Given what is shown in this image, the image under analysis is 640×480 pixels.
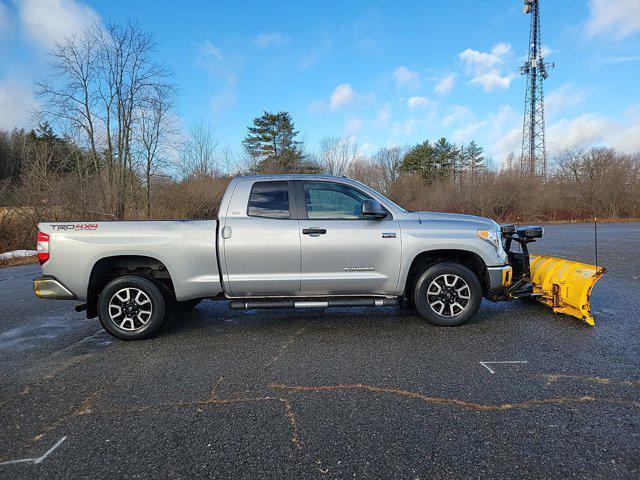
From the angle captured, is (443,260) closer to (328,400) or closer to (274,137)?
(328,400)

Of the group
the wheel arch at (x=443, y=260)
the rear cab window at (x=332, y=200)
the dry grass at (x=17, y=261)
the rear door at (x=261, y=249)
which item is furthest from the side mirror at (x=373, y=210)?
the dry grass at (x=17, y=261)

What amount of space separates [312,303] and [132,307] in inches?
87.6

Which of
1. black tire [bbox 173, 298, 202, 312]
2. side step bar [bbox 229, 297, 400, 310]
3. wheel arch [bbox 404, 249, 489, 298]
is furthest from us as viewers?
black tire [bbox 173, 298, 202, 312]

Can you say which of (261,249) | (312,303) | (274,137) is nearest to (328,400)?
(312,303)

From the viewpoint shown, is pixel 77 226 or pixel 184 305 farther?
pixel 184 305

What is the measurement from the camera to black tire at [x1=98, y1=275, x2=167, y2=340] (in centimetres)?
431

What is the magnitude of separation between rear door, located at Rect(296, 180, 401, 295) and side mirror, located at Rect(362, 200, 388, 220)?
81 millimetres

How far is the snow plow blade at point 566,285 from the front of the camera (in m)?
4.48

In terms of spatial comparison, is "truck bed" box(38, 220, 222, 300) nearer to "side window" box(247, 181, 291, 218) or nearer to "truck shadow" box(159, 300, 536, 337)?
"side window" box(247, 181, 291, 218)

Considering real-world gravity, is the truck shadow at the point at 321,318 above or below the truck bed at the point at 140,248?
below

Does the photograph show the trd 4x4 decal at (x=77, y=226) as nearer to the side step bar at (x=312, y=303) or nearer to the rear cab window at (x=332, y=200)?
the side step bar at (x=312, y=303)

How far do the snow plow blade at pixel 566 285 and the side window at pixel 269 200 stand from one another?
3.76 m

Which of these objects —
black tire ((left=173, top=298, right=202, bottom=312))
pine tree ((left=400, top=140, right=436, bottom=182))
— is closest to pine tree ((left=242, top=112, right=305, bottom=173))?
pine tree ((left=400, top=140, right=436, bottom=182))

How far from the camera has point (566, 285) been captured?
473 cm
